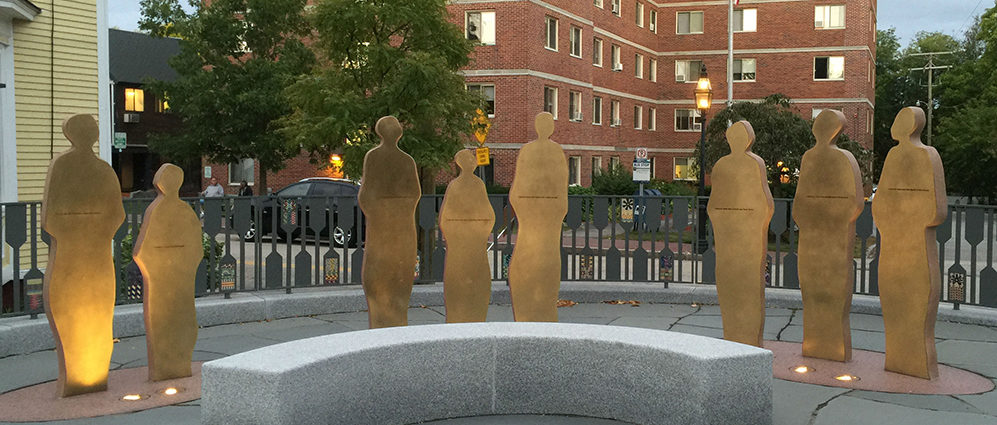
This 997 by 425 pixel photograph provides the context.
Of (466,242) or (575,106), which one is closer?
(466,242)

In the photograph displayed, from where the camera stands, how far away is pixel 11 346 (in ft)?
26.3

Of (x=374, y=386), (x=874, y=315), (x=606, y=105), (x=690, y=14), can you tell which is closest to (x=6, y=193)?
(x=374, y=386)

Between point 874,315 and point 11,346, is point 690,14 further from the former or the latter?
point 11,346

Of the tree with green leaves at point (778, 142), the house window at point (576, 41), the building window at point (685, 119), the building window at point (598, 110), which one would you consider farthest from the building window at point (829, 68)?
the tree with green leaves at point (778, 142)

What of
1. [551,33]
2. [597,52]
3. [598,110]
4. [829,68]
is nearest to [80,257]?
[551,33]

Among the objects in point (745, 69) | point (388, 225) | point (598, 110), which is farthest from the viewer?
point (745, 69)

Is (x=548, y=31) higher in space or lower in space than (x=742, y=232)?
higher

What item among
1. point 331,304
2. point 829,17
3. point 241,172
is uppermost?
point 829,17

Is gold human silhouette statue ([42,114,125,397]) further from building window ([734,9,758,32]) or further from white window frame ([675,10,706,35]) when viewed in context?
white window frame ([675,10,706,35])

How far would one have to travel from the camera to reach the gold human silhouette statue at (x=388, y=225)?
8.27 meters

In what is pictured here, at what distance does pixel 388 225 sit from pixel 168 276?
6.80ft

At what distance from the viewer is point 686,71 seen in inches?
2014

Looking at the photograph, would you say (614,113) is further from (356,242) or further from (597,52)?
(356,242)

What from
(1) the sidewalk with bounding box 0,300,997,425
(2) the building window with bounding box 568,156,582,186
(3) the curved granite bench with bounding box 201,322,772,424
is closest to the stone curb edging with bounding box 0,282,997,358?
(1) the sidewalk with bounding box 0,300,997,425
